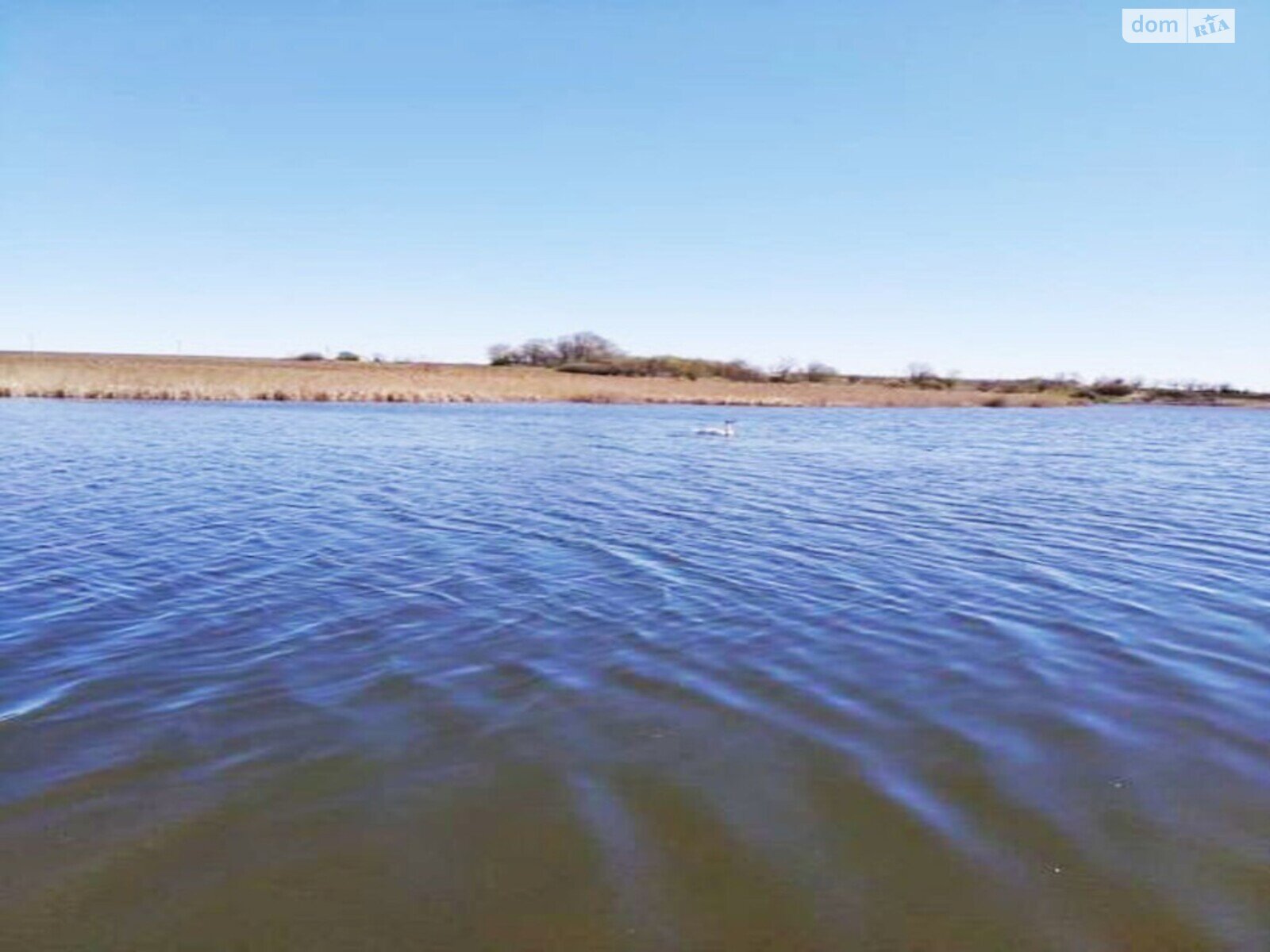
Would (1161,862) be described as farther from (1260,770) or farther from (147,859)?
(147,859)

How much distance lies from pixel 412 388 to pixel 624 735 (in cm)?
5281

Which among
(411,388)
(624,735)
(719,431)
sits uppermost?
(411,388)

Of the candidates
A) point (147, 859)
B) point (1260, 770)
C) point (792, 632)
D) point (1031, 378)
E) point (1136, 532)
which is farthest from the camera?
point (1031, 378)

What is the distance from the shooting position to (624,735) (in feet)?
15.1

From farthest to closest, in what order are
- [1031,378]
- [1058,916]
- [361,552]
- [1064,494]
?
[1031,378] → [1064,494] → [361,552] → [1058,916]

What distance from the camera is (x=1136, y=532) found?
1159cm

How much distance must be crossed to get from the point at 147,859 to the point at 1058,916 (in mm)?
3774

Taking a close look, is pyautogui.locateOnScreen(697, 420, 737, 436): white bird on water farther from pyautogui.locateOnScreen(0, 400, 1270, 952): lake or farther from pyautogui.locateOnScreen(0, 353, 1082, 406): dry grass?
pyautogui.locateOnScreen(0, 353, 1082, 406): dry grass

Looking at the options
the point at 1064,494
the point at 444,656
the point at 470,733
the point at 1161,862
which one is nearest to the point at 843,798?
the point at 1161,862

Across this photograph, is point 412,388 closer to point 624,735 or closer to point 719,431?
point 719,431

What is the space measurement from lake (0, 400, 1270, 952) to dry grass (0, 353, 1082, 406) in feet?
128

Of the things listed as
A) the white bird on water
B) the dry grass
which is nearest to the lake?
the white bird on water

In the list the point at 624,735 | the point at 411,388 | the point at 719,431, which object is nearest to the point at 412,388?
the point at 411,388

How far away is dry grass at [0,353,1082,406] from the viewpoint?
147ft
